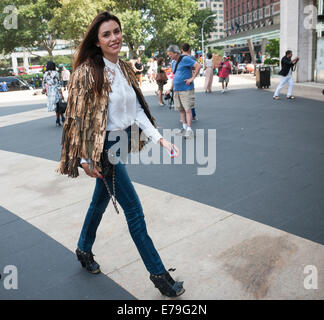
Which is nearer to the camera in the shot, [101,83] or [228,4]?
[101,83]

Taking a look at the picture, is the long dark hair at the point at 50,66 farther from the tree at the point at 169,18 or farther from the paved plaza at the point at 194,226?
the tree at the point at 169,18

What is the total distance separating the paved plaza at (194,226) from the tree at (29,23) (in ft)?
115

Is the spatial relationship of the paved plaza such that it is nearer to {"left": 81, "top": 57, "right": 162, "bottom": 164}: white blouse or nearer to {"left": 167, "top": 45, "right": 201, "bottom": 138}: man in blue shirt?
{"left": 167, "top": 45, "right": 201, "bottom": 138}: man in blue shirt

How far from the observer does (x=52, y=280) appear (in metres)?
2.90

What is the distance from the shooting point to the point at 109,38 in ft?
8.06

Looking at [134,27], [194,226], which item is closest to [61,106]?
[194,226]

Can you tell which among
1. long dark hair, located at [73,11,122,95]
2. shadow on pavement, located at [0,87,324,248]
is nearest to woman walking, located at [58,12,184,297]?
long dark hair, located at [73,11,122,95]

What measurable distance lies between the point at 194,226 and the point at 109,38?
2.01m

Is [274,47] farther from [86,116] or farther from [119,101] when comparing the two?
[86,116]

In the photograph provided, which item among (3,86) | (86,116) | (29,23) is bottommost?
(3,86)
